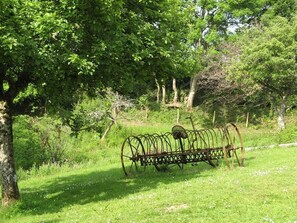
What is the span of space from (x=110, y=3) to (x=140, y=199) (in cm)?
516

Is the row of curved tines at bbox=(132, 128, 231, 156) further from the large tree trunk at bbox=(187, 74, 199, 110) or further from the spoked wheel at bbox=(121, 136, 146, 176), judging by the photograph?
the large tree trunk at bbox=(187, 74, 199, 110)

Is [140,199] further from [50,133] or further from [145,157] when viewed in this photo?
[50,133]

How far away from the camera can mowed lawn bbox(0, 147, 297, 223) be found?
7338 mm

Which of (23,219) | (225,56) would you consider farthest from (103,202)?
(225,56)

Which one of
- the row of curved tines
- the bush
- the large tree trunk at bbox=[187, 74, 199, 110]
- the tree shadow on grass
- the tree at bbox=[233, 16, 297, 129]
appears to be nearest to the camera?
the tree shadow on grass

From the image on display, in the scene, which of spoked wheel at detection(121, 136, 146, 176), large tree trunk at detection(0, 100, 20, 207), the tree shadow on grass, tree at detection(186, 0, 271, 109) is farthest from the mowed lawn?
tree at detection(186, 0, 271, 109)

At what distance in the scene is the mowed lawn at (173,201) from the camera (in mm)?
7338

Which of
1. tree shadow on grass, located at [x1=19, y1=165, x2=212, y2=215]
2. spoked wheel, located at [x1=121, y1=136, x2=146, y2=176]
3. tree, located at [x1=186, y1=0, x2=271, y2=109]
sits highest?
tree, located at [x1=186, y1=0, x2=271, y2=109]

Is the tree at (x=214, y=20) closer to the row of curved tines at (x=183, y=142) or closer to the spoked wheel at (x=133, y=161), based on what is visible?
the spoked wheel at (x=133, y=161)

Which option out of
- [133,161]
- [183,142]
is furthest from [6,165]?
[183,142]

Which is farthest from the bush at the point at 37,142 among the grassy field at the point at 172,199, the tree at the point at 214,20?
the tree at the point at 214,20

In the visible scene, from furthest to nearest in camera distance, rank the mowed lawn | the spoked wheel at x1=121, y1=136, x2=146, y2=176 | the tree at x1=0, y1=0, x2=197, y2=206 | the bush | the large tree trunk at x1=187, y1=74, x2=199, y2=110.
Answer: the large tree trunk at x1=187, y1=74, x2=199, y2=110, the bush, the spoked wheel at x1=121, y1=136, x2=146, y2=176, the tree at x1=0, y1=0, x2=197, y2=206, the mowed lawn

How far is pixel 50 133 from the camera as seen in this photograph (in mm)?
25016

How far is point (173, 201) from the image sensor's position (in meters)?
8.66
